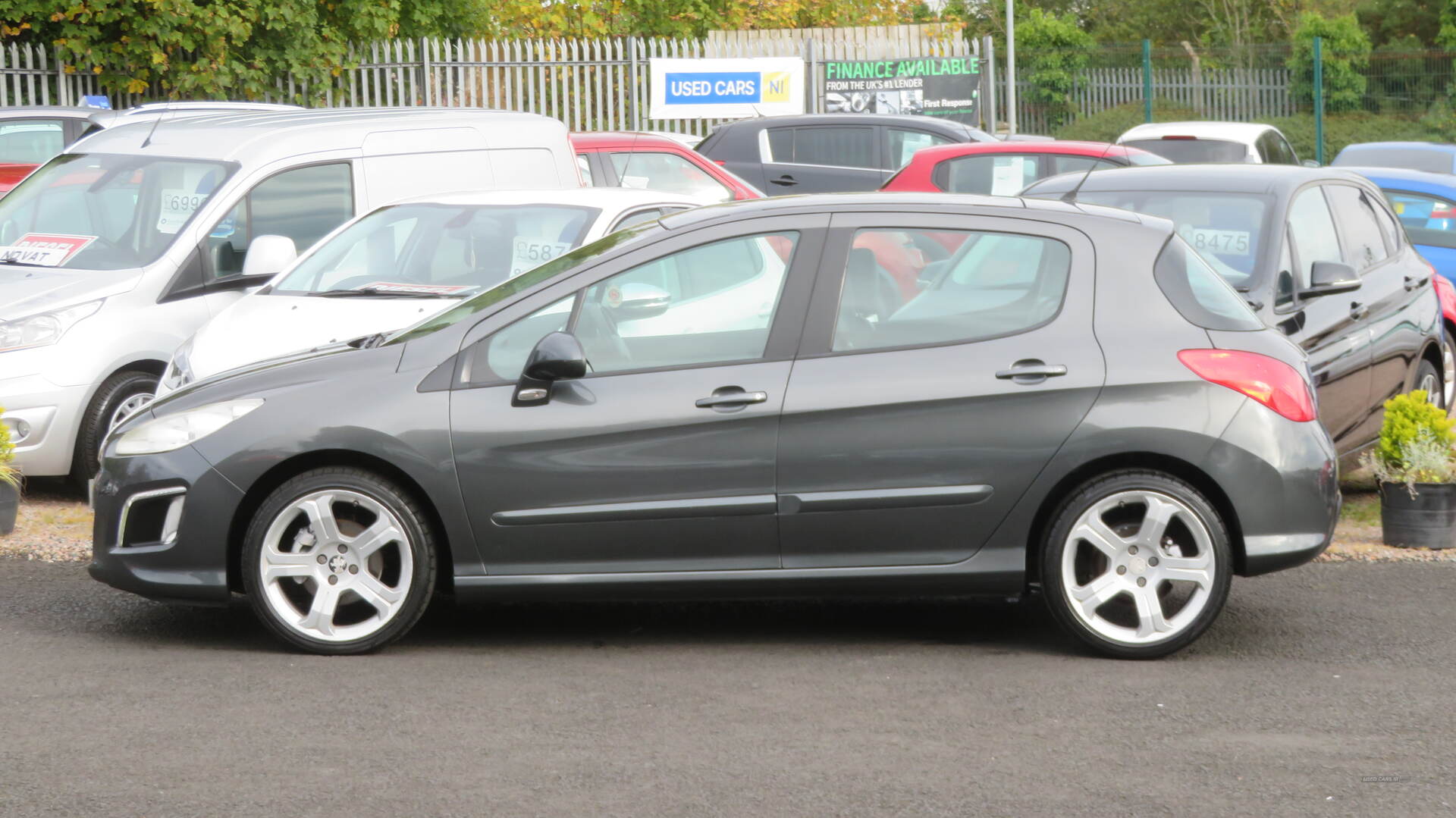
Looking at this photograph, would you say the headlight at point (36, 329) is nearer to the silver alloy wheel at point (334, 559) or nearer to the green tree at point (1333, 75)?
the silver alloy wheel at point (334, 559)

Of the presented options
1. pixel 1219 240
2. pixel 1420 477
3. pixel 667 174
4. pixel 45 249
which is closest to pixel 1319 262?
pixel 1219 240

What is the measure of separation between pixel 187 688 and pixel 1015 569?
2704mm

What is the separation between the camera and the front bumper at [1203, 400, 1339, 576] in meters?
5.70

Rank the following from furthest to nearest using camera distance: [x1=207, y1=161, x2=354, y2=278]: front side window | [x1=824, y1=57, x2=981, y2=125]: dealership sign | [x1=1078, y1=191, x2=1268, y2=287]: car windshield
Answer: [x1=824, y1=57, x2=981, y2=125]: dealership sign
[x1=207, y1=161, x2=354, y2=278]: front side window
[x1=1078, y1=191, x2=1268, y2=287]: car windshield

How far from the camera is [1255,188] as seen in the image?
824 cm

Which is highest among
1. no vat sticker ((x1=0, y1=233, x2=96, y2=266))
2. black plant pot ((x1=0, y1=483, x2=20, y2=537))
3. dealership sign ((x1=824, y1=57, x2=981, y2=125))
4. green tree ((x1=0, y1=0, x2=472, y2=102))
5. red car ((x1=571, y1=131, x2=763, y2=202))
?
green tree ((x1=0, y1=0, x2=472, y2=102))

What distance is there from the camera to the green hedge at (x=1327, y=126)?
32.5 metres

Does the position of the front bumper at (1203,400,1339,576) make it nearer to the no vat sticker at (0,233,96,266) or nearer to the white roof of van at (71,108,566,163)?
the white roof of van at (71,108,566,163)

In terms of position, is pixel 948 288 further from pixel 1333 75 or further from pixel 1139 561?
pixel 1333 75

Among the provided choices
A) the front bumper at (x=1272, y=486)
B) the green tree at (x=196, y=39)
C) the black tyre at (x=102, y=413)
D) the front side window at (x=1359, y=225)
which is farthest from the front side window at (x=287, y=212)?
the green tree at (x=196, y=39)

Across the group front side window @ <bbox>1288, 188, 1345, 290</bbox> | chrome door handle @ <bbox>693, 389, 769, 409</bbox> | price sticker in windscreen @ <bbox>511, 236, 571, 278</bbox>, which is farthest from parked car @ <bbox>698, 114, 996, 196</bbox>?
chrome door handle @ <bbox>693, 389, 769, 409</bbox>

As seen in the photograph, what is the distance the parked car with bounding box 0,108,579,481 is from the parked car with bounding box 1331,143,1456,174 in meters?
11.5

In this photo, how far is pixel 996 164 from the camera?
1450 centimetres

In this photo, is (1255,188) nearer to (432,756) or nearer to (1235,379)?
(1235,379)
